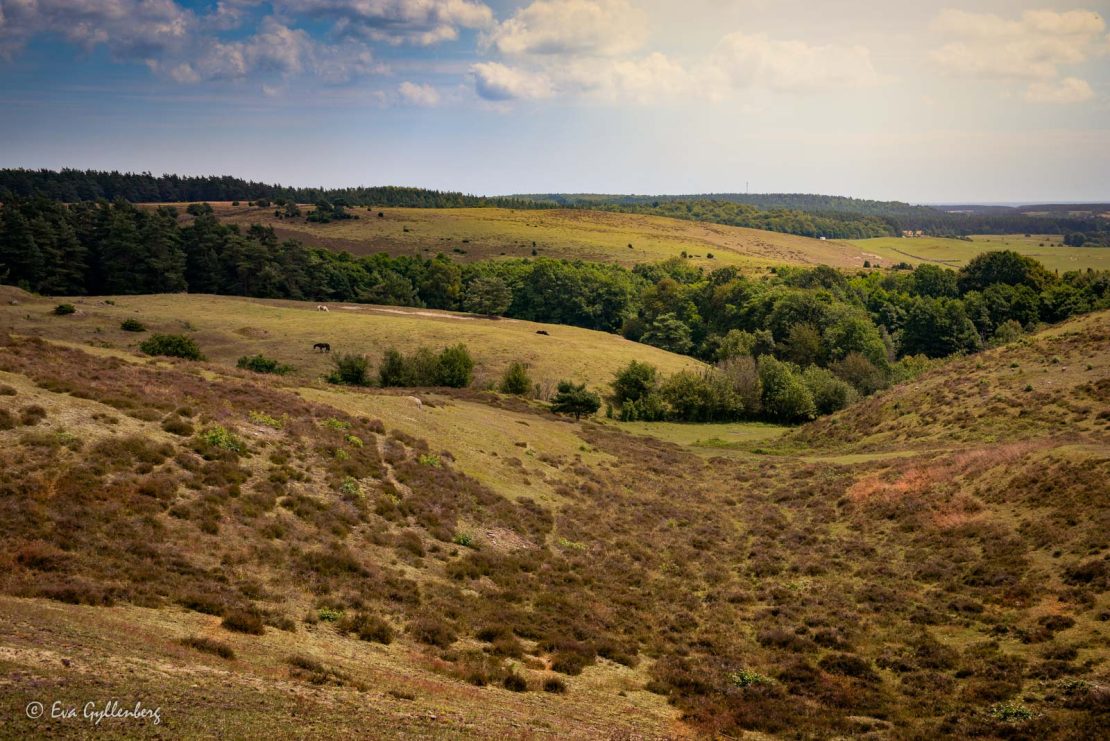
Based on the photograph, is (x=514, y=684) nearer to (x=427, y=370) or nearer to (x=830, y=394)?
(x=427, y=370)

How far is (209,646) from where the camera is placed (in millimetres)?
13789

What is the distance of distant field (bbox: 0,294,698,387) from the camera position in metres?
77.7

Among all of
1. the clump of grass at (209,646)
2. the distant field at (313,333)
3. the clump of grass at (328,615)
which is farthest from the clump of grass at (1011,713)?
the distant field at (313,333)

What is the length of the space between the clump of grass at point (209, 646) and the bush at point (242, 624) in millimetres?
1521

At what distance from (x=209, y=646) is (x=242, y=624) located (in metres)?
1.85

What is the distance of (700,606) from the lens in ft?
88.0

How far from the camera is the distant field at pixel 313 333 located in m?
77.7

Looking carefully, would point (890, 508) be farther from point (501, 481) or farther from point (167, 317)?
point (167, 317)

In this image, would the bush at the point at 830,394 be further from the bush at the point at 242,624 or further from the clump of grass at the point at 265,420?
the bush at the point at 242,624

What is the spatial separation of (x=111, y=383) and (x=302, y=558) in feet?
44.9

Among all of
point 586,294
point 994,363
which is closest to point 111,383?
point 994,363

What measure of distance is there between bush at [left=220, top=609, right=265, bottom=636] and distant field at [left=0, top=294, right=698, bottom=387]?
6107 cm

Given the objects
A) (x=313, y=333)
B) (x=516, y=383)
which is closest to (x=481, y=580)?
(x=516, y=383)

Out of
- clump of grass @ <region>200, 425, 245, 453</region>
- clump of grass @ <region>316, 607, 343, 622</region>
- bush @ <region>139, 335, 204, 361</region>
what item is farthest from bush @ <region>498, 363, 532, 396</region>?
clump of grass @ <region>316, 607, 343, 622</region>
